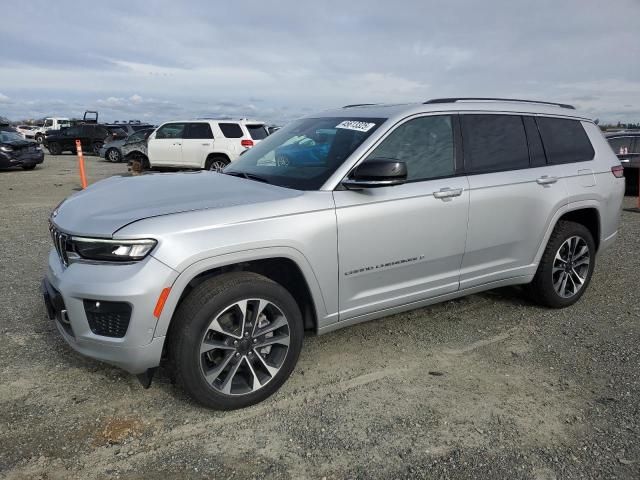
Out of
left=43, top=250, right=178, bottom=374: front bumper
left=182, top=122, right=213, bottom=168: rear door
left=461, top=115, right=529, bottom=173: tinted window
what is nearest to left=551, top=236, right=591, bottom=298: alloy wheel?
left=461, top=115, right=529, bottom=173: tinted window

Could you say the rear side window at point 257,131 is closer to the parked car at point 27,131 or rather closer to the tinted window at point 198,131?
the tinted window at point 198,131

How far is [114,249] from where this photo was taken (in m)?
2.69

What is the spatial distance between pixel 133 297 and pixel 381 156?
1791mm

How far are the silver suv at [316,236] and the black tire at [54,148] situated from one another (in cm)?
2582

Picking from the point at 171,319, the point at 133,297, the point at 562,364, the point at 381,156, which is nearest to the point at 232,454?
the point at 171,319

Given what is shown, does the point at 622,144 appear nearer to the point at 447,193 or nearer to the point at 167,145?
the point at 447,193

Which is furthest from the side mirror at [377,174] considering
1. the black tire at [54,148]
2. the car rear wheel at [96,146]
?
the black tire at [54,148]

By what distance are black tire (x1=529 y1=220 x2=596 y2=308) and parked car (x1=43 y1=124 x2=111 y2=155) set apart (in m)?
24.5

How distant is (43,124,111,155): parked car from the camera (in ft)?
83.3

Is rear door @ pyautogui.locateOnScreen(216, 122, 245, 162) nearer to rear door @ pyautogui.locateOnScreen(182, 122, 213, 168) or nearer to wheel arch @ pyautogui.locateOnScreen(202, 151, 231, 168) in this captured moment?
wheel arch @ pyautogui.locateOnScreen(202, 151, 231, 168)

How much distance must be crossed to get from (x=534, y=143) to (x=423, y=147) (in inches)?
46.6

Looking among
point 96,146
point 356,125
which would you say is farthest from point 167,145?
point 356,125

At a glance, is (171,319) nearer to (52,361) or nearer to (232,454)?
(232,454)

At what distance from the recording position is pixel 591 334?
13.5ft
